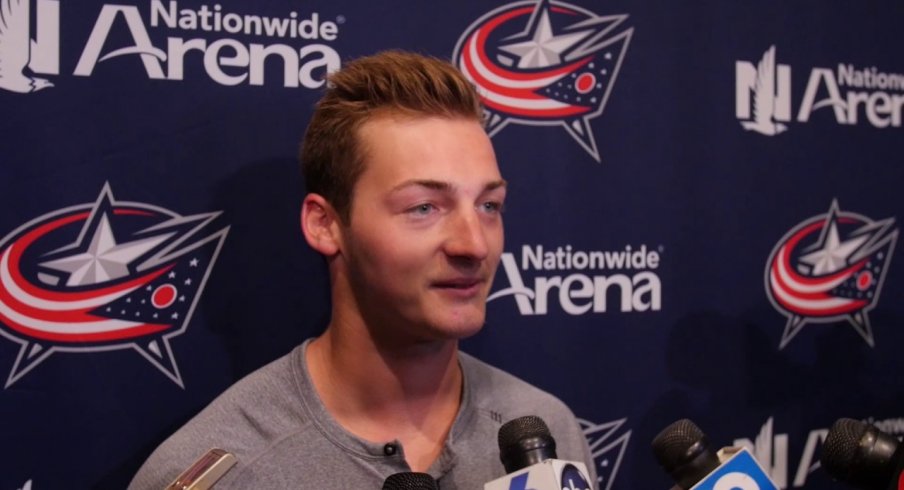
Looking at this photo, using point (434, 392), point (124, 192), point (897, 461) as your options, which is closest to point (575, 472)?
point (897, 461)

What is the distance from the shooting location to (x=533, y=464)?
834mm

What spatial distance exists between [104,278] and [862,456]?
105 centimetres

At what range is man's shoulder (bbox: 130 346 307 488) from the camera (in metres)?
1.09

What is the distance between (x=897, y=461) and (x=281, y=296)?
3.11ft

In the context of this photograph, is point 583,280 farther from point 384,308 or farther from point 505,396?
point 384,308

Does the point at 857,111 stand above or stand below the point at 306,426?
above

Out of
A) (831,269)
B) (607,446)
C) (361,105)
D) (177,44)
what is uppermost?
(177,44)

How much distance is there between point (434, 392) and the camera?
1195 mm

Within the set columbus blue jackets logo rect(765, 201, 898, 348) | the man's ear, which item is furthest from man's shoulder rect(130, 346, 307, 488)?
columbus blue jackets logo rect(765, 201, 898, 348)

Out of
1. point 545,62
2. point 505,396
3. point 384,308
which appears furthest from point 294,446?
point 545,62

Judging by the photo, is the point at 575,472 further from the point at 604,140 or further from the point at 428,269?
the point at 604,140

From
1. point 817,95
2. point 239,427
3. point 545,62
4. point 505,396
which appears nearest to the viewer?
point 239,427

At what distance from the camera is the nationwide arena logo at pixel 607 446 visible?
1.61 m

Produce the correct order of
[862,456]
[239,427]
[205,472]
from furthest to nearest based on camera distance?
[239,427] → [205,472] → [862,456]
